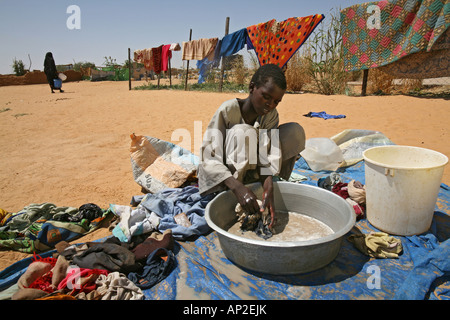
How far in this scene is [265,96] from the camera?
5.77ft

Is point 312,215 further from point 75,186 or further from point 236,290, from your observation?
point 75,186

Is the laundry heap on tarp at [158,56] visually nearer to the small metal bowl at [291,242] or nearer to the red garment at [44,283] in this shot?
the small metal bowl at [291,242]

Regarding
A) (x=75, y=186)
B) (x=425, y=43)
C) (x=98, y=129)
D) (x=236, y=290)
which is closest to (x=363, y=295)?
(x=236, y=290)

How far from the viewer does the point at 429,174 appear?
1614 mm

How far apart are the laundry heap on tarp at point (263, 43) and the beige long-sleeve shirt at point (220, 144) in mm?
4481

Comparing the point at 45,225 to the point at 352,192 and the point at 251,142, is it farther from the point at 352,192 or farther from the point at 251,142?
the point at 352,192

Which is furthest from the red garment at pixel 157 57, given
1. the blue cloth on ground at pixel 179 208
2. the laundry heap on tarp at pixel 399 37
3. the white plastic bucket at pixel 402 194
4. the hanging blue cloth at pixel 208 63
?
the white plastic bucket at pixel 402 194

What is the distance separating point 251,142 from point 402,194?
0.99m

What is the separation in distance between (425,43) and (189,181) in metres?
5.92

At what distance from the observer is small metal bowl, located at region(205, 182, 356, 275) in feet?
4.29

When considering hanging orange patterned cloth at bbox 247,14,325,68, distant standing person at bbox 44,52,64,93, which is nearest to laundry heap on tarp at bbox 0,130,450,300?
hanging orange patterned cloth at bbox 247,14,325,68

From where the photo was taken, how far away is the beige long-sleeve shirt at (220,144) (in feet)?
5.91

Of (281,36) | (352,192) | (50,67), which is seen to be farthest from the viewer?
(50,67)

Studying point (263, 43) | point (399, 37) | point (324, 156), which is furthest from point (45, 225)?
point (399, 37)
